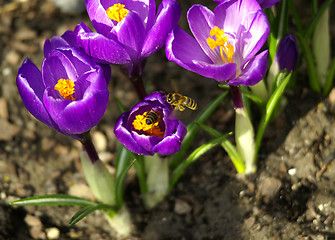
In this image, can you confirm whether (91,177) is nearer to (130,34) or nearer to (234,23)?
(130,34)

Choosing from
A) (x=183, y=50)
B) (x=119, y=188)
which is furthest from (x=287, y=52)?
(x=119, y=188)

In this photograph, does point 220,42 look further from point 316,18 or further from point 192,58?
point 316,18

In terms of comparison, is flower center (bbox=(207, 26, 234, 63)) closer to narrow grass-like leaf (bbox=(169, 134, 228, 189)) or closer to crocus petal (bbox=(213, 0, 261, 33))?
crocus petal (bbox=(213, 0, 261, 33))

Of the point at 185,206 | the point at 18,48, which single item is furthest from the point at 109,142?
the point at 18,48

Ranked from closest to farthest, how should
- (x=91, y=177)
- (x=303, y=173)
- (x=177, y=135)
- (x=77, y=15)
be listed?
1. (x=177, y=135)
2. (x=91, y=177)
3. (x=303, y=173)
4. (x=77, y=15)

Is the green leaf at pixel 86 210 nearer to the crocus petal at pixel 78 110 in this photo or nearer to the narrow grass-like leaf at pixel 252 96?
the crocus petal at pixel 78 110

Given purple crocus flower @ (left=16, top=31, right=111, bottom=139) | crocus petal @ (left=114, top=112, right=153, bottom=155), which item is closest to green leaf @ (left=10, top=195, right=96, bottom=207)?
purple crocus flower @ (left=16, top=31, right=111, bottom=139)
